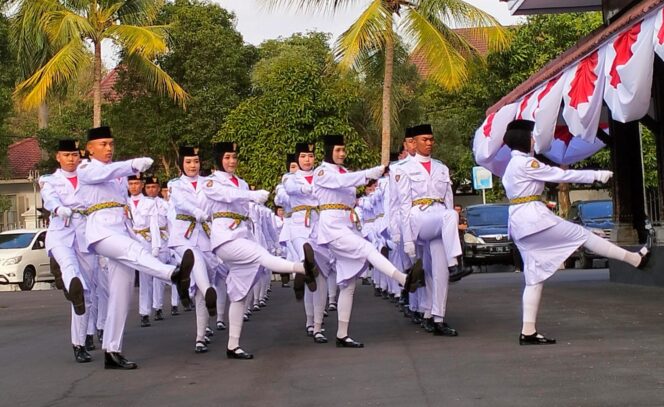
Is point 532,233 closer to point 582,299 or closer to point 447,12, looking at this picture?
point 582,299

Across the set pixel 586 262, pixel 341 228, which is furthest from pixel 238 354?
pixel 586 262

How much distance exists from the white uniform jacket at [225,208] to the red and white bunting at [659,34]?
15.4 ft

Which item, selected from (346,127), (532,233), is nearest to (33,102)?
(346,127)

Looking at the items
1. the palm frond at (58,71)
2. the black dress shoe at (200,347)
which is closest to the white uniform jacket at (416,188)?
the black dress shoe at (200,347)

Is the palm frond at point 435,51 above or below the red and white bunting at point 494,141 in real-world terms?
above

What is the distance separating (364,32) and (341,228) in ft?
47.7

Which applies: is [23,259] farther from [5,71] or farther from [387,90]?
[387,90]

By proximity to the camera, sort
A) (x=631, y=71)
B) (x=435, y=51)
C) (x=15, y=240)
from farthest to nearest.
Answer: (x=15, y=240) < (x=435, y=51) < (x=631, y=71)

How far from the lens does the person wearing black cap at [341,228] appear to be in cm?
1179

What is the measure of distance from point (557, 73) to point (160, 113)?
2531 centimetres

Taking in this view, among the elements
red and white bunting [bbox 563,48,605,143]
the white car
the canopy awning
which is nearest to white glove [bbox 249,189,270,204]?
the canopy awning

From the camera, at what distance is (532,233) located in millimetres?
11031

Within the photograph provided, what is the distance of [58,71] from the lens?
1171 inches

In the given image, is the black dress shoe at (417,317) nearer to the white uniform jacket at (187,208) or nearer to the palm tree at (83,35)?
the white uniform jacket at (187,208)
